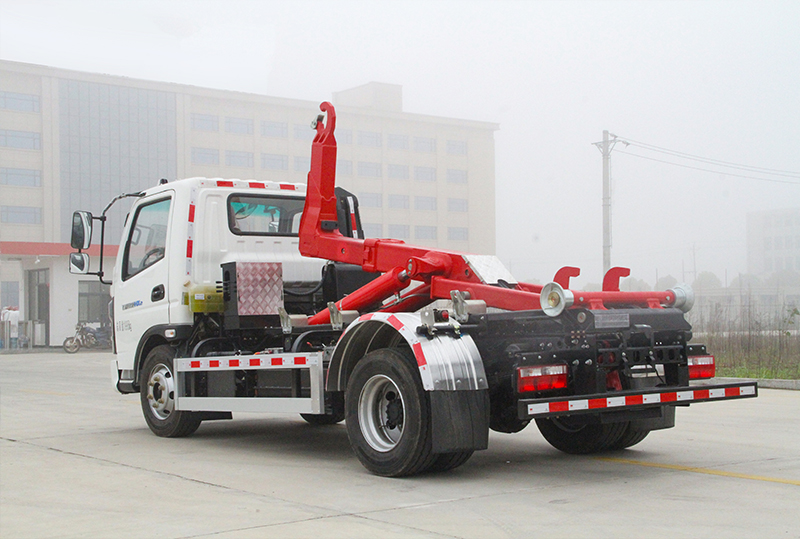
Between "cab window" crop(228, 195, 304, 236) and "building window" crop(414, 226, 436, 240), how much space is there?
62.7m

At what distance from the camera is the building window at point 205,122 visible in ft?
208

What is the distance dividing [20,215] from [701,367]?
5822 cm

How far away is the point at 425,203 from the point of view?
74.4 metres

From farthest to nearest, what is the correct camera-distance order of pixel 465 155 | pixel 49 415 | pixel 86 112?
pixel 465 155 < pixel 86 112 < pixel 49 415

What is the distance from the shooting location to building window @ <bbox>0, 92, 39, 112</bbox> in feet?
189

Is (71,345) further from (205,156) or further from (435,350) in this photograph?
(435,350)

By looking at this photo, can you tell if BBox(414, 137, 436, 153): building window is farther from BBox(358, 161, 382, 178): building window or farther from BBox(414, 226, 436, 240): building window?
BBox(414, 226, 436, 240): building window

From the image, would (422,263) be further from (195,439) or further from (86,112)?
(86,112)

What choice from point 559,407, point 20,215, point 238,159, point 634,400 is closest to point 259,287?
point 559,407

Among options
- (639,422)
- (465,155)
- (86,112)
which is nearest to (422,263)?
(639,422)

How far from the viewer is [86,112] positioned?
6069 cm

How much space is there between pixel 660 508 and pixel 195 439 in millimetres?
5603

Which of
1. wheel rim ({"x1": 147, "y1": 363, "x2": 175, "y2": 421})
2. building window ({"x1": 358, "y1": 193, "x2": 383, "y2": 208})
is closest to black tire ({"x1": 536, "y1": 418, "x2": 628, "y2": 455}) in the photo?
wheel rim ({"x1": 147, "y1": 363, "x2": 175, "y2": 421})

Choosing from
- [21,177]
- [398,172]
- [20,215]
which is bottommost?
[20,215]
